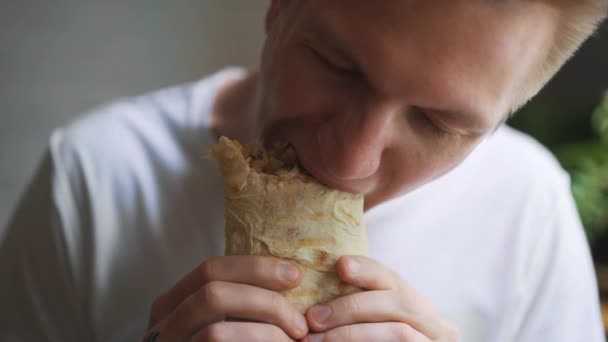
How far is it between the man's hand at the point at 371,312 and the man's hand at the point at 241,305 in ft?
0.11

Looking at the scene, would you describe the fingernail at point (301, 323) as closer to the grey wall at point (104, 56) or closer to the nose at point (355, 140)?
the nose at point (355, 140)

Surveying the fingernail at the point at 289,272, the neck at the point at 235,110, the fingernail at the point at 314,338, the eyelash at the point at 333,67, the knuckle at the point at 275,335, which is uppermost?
the eyelash at the point at 333,67

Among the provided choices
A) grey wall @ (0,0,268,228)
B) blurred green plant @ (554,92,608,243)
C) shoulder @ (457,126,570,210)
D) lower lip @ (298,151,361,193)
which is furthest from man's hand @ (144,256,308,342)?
blurred green plant @ (554,92,608,243)

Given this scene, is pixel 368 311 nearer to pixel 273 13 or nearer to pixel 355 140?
pixel 355 140

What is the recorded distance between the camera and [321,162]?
28.0 inches

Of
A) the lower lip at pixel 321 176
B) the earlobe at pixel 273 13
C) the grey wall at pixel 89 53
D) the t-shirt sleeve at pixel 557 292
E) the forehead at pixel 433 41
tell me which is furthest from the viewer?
the grey wall at pixel 89 53

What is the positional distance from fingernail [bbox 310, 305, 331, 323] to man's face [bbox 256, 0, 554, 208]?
0.53ft

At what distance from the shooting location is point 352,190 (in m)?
0.75

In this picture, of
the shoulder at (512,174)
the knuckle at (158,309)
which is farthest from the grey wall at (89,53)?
Result: the knuckle at (158,309)

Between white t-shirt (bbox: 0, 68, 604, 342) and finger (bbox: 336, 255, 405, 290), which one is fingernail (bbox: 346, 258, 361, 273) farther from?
white t-shirt (bbox: 0, 68, 604, 342)

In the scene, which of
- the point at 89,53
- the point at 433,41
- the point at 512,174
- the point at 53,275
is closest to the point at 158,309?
the point at 53,275

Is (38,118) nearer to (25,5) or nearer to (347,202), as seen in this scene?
(25,5)

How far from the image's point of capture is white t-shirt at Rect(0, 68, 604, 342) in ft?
3.51

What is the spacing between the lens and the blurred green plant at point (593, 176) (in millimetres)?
1897
